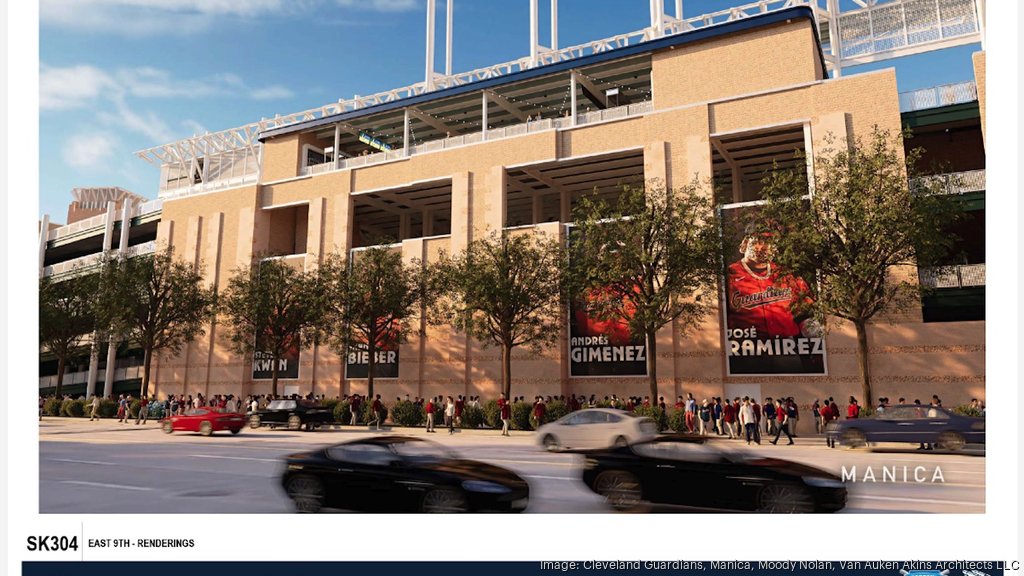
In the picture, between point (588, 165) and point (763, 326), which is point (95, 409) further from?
point (763, 326)

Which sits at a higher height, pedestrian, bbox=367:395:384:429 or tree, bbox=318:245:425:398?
tree, bbox=318:245:425:398

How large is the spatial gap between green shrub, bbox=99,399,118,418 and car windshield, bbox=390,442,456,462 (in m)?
39.2

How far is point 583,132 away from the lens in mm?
35875

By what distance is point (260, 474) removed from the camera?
13555mm

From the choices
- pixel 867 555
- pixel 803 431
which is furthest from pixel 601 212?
pixel 867 555

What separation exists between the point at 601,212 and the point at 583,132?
919 cm

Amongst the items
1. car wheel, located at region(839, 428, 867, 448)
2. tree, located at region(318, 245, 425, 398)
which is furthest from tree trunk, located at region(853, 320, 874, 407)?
tree, located at region(318, 245, 425, 398)

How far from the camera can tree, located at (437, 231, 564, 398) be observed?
99.6ft

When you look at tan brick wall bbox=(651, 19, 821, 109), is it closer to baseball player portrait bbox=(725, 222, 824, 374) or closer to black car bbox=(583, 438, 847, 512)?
baseball player portrait bbox=(725, 222, 824, 374)

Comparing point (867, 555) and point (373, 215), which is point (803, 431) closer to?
point (867, 555)

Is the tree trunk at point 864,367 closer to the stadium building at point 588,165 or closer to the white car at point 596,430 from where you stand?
the stadium building at point 588,165

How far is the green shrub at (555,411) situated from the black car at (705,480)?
18.4 metres

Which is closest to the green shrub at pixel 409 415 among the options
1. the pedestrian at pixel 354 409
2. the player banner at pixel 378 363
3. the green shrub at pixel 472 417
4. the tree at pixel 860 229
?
the pedestrian at pixel 354 409

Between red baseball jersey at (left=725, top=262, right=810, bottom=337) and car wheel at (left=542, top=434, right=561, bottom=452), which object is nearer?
car wheel at (left=542, top=434, right=561, bottom=452)
